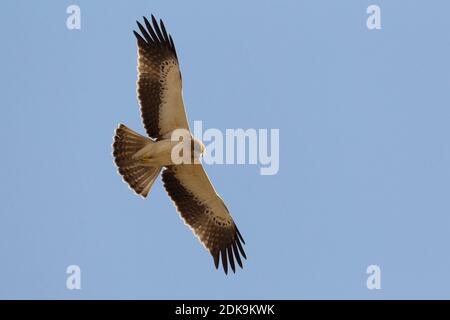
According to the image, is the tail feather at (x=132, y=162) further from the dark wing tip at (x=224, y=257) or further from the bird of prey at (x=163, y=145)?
the dark wing tip at (x=224, y=257)

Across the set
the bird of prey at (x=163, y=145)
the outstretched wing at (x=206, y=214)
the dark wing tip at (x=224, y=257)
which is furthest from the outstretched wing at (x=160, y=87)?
the dark wing tip at (x=224, y=257)

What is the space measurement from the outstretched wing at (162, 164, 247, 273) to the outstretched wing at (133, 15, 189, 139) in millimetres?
649

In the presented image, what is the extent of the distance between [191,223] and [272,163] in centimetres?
147

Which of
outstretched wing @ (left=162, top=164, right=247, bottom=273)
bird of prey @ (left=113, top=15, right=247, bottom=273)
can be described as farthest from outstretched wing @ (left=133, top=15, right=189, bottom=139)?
outstretched wing @ (left=162, top=164, right=247, bottom=273)

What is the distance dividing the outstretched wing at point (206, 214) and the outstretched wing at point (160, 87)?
0.65 metres

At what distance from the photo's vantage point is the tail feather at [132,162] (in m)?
11.1

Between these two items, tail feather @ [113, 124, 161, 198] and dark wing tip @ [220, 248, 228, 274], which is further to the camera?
dark wing tip @ [220, 248, 228, 274]

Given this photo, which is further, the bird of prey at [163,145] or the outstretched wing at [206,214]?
the outstretched wing at [206,214]

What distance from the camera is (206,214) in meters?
11.8

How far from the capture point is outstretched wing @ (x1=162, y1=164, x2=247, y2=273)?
11539 millimetres

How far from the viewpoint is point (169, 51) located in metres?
11.3

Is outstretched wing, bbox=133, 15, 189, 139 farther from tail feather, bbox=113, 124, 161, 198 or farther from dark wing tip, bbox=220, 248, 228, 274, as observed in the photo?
dark wing tip, bbox=220, 248, 228, 274
